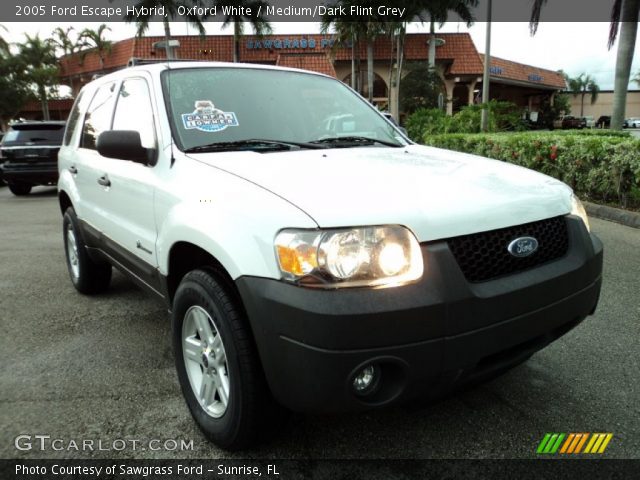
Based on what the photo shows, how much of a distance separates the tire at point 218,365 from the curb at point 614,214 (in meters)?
6.42

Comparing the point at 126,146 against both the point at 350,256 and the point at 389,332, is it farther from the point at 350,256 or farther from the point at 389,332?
the point at 389,332

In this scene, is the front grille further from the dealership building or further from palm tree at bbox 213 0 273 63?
palm tree at bbox 213 0 273 63

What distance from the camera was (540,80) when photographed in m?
42.5

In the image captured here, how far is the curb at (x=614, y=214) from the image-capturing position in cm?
674

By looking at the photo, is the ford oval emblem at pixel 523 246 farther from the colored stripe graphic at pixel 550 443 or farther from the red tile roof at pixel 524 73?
A: the red tile roof at pixel 524 73

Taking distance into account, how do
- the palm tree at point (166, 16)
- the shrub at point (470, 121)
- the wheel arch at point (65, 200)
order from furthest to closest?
the palm tree at point (166, 16) → the shrub at point (470, 121) → the wheel arch at point (65, 200)

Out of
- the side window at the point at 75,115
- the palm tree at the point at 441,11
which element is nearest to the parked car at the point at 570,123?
the palm tree at the point at 441,11

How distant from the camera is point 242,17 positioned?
29.7 meters

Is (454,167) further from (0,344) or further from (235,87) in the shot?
(0,344)

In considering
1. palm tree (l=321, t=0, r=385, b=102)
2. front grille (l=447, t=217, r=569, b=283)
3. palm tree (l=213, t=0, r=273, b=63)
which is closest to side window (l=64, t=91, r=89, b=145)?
front grille (l=447, t=217, r=569, b=283)

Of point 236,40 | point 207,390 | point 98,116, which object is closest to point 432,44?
point 236,40

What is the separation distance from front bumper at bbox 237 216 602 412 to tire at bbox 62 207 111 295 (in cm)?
288

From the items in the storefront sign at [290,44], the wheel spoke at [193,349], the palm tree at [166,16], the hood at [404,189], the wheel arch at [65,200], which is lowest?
the wheel spoke at [193,349]

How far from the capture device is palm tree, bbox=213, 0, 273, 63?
29.0 metres
